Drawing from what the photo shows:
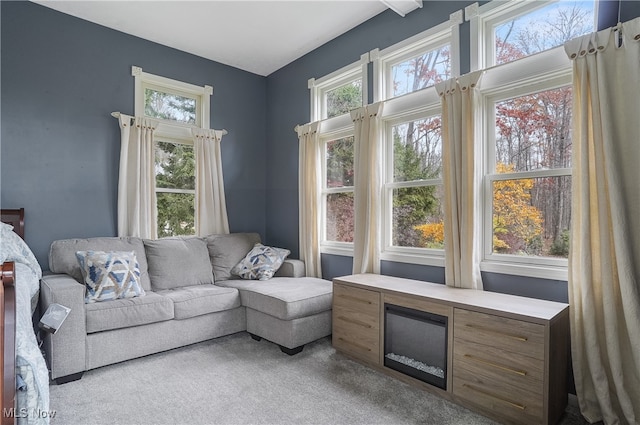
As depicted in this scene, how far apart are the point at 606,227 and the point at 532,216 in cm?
51

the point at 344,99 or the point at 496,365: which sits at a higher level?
the point at 344,99

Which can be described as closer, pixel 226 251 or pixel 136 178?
pixel 136 178

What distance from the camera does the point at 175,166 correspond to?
398 cm

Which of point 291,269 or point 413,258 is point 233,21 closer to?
point 291,269

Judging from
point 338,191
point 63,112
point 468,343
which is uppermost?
point 63,112

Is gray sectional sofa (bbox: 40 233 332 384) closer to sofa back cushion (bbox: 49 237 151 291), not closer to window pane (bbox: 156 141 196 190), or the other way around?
sofa back cushion (bbox: 49 237 151 291)

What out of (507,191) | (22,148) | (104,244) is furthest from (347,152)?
(22,148)

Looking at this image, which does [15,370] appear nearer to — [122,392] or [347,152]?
[122,392]

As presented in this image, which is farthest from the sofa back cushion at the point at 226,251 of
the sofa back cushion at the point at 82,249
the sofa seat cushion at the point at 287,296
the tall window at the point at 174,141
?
the sofa back cushion at the point at 82,249

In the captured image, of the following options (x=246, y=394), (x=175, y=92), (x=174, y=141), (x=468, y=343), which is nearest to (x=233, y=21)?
(x=175, y=92)

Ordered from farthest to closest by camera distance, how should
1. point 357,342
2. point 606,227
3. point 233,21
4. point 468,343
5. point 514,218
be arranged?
1. point 233,21
2. point 357,342
3. point 514,218
4. point 468,343
5. point 606,227

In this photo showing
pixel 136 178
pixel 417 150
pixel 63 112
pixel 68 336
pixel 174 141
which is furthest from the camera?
pixel 174 141

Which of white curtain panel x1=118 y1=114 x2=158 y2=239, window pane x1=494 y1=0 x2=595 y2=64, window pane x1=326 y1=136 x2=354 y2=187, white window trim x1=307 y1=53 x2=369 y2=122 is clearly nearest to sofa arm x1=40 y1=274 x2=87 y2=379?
white curtain panel x1=118 y1=114 x2=158 y2=239

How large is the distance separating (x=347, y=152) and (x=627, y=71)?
2.26 meters
